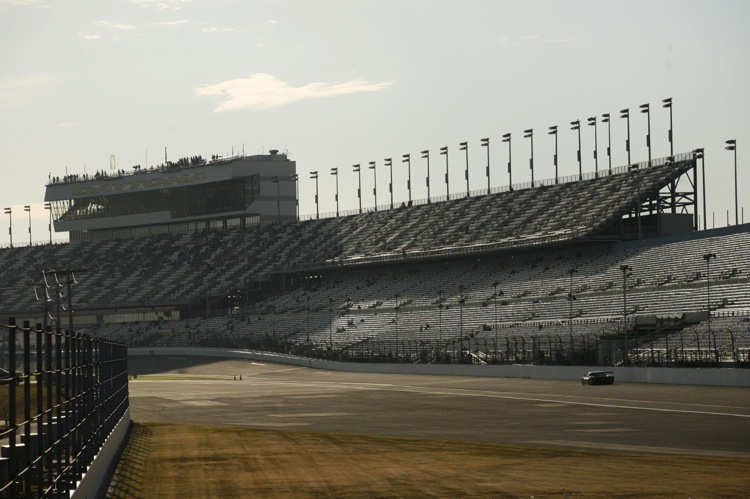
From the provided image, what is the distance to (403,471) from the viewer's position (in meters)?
26.0

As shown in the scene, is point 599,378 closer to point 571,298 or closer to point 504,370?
point 504,370

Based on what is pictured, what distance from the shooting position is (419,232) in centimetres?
12706

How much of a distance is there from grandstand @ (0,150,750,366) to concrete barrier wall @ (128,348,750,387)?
1.33 m

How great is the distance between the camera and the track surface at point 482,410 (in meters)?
36.2

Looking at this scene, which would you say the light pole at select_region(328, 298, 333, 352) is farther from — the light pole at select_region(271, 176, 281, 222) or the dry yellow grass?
the dry yellow grass

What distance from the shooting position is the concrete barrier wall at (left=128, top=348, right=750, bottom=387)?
63.2m

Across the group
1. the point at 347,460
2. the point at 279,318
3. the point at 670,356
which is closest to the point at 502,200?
the point at 279,318

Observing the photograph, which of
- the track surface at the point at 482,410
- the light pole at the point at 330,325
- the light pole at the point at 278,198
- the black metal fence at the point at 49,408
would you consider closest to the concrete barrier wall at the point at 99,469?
the black metal fence at the point at 49,408

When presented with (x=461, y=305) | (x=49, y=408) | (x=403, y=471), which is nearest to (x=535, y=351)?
(x=461, y=305)

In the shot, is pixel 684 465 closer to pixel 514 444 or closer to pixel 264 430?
pixel 514 444

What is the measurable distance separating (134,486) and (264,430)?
1767 cm

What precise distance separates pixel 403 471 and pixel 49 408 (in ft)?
41.3

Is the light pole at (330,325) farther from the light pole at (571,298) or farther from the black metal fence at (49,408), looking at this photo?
the black metal fence at (49,408)

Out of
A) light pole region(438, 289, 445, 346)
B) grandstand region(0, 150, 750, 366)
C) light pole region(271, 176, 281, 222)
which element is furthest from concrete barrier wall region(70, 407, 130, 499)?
light pole region(271, 176, 281, 222)
